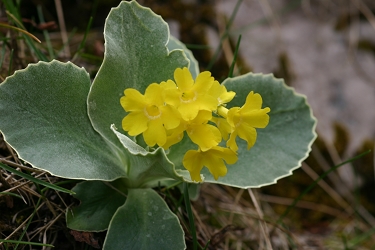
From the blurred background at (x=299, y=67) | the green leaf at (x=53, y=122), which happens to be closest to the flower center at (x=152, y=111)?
the green leaf at (x=53, y=122)

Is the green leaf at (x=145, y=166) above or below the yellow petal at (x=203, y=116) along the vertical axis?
below

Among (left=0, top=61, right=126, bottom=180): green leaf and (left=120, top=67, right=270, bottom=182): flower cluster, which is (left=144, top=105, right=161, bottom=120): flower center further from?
(left=0, top=61, right=126, bottom=180): green leaf

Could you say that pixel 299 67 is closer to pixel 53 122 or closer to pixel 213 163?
pixel 213 163

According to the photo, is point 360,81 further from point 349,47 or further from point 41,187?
A: point 41,187

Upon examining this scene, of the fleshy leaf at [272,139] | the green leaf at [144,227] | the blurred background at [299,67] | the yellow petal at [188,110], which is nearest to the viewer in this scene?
the yellow petal at [188,110]

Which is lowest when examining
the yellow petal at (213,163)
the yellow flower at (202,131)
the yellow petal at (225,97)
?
the yellow petal at (213,163)

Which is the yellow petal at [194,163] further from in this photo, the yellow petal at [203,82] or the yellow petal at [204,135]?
the yellow petal at [203,82]
